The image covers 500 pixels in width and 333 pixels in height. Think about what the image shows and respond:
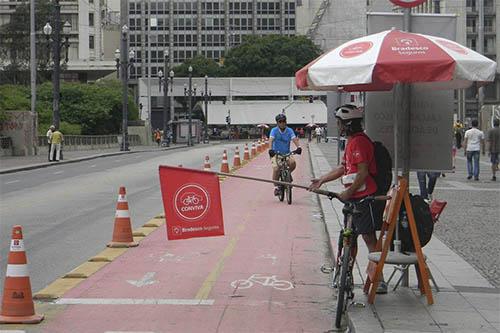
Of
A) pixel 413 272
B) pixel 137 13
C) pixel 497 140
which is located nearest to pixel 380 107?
pixel 413 272

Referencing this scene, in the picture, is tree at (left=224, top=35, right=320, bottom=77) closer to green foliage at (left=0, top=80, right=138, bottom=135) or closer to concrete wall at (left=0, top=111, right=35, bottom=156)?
green foliage at (left=0, top=80, right=138, bottom=135)

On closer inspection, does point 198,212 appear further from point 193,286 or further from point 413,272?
point 413,272

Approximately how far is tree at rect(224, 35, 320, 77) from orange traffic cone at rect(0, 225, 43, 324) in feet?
367

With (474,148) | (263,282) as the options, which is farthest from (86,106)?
(263,282)

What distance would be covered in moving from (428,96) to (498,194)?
1293 cm

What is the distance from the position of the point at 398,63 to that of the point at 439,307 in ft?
7.64

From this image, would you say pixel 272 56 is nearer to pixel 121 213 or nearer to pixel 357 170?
pixel 121 213

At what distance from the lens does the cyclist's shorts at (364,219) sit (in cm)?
737

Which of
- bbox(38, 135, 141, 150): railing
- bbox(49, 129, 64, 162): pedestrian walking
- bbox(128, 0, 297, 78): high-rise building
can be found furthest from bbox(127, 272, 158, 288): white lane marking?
bbox(128, 0, 297, 78): high-rise building

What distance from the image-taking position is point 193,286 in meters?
8.78

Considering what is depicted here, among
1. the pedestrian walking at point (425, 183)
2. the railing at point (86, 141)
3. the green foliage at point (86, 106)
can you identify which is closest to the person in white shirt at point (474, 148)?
the pedestrian walking at point (425, 183)

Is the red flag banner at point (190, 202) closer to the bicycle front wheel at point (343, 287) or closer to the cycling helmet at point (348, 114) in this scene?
the cycling helmet at point (348, 114)

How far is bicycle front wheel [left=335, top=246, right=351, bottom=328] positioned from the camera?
6.74 meters

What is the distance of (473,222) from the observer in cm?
1434
